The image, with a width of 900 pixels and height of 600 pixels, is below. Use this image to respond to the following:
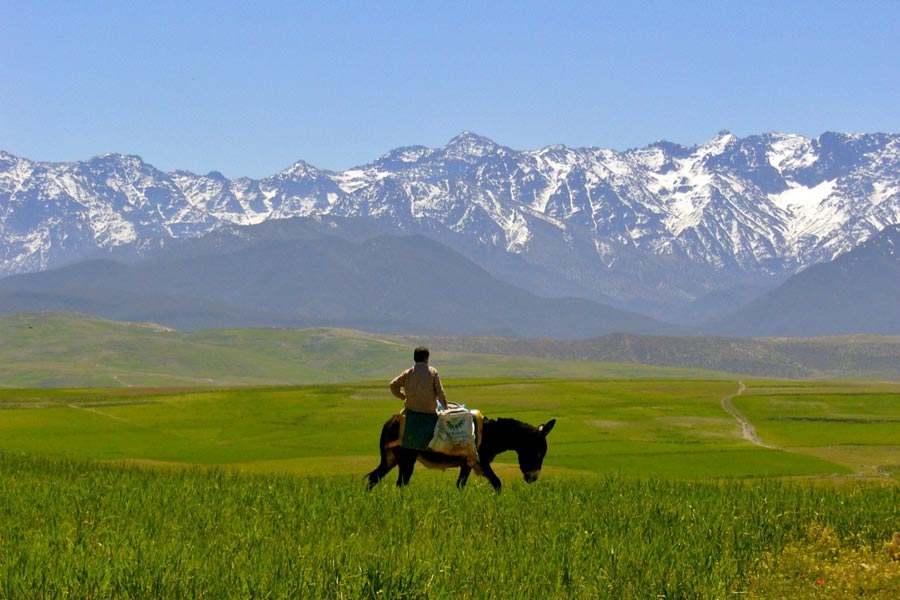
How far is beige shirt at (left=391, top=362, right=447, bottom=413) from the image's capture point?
22797 mm

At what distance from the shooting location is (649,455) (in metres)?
75.2

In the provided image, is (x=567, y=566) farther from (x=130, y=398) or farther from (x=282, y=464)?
(x=130, y=398)

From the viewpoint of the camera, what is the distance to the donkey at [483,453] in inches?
915

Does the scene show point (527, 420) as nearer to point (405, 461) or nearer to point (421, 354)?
point (405, 461)

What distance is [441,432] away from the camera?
75.3 feet

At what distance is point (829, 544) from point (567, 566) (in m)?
4.61

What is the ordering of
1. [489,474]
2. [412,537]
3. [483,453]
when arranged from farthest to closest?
[483,453]
[489,474]
[412,537]

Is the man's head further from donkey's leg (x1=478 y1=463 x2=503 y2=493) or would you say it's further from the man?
donkey's leg (x1=478 y1=463 x2=503 y2=493)

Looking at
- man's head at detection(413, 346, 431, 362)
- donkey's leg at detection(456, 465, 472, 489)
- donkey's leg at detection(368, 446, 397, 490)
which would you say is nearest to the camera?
man's head at detection(413, 346, 431, 362)

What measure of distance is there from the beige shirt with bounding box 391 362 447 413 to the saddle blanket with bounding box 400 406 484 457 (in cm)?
20

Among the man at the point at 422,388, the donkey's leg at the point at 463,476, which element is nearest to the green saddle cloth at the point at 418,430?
the man at the point at 422,388

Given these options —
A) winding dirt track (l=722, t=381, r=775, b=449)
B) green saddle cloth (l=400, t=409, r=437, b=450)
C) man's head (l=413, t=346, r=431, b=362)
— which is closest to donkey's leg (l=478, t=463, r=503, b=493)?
green saddle cloth (l=400, t=409, r=437, b=450)

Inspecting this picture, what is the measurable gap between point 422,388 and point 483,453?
266cm

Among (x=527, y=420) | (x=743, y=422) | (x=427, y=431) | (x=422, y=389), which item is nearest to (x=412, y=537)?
(x=427, y=431)
